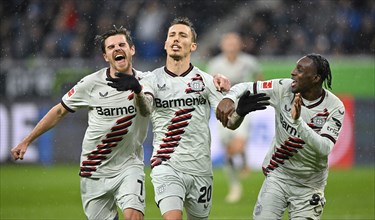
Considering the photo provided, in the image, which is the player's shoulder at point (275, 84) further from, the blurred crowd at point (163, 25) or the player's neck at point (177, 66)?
the blurred crowd at point (163, 25)

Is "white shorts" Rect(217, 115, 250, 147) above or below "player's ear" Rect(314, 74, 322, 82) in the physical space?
below

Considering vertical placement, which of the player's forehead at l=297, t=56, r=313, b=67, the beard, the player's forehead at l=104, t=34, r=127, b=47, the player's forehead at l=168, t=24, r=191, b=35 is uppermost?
the player's forehead at l=168, t=24, r=191, b=35

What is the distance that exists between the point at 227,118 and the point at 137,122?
1.21 meters

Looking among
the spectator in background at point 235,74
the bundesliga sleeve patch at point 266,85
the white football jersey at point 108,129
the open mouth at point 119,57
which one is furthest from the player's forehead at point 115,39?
the spectator in background at point 235,74

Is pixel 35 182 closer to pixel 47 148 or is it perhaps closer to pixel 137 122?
pixel 47 148

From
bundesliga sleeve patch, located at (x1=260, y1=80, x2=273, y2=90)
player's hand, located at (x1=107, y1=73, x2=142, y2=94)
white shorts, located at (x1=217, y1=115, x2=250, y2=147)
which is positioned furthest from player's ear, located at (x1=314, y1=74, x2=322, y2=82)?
white shorts, located at (x1=217, y1=115, x2=250, y2=147)

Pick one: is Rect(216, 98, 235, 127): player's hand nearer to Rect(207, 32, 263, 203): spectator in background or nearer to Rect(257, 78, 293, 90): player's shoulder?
Rect(257, 78, 293, 90): player's shoulder

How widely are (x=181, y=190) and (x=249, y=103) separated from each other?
44.1 inches

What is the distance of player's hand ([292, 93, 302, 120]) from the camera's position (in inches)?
321

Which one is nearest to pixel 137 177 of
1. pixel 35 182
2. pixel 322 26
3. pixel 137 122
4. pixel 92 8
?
pixel 137 122

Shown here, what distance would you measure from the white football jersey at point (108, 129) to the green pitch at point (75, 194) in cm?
387

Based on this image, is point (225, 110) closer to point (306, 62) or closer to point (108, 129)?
point (306, 62)

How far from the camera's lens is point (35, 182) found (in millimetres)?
16984

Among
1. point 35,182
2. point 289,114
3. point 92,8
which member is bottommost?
point 35,182
